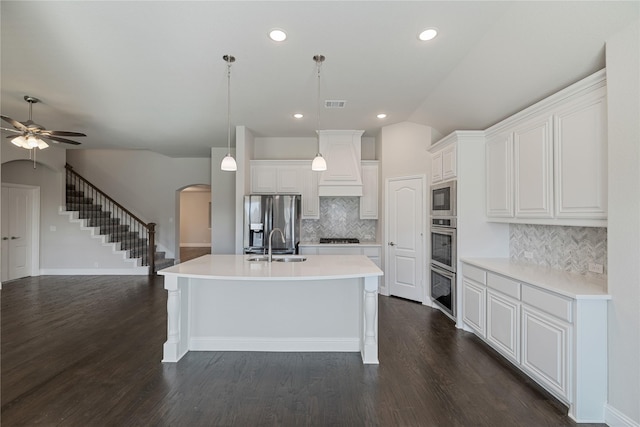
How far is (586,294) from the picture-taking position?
207cm

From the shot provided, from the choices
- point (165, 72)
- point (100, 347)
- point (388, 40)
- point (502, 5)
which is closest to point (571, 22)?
point (502, 5)

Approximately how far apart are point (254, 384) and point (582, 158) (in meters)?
3.18

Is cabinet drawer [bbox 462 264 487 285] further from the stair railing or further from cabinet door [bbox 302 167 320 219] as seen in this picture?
the stair railing

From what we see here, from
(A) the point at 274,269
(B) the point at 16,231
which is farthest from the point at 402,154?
(B) the point at 16,231

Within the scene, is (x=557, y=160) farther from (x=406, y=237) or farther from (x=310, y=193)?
(x=310, y=193)

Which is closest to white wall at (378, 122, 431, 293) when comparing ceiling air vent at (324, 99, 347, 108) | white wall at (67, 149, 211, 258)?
ceiling air vent at (324, 99, 347, 108)

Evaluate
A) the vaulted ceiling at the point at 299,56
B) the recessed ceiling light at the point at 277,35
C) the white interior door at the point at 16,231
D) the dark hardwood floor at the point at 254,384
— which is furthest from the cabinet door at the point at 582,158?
the white interior door at the point at 16,231

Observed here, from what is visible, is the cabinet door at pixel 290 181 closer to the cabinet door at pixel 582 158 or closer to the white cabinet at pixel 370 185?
the white cabinet at pixel 370 185

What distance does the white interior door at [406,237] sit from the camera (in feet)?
16.0

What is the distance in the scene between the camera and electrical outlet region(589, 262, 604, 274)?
2536 mm

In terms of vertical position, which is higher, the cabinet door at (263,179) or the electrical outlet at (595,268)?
the cabinet door at (263,179)

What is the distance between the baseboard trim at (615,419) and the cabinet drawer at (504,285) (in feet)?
2.89

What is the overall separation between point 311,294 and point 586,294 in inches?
87.8

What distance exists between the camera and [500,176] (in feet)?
Result: 11.4
